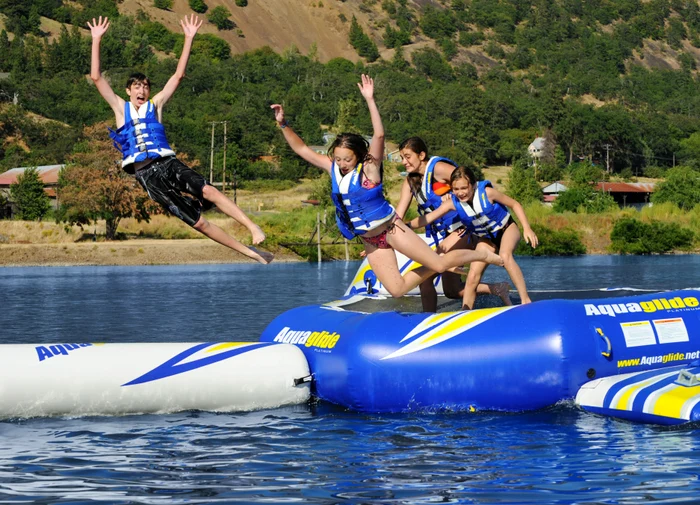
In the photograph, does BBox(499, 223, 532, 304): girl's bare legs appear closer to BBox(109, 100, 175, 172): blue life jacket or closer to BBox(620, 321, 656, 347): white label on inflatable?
BBox(620, 321, 656, 347): white label on inflatable

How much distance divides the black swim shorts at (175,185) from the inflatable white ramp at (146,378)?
3.93 ft

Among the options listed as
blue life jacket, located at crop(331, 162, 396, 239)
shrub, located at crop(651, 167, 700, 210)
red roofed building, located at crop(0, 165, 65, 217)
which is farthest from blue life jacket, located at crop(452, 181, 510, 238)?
shrub, located at crop(651, 167, 700, 210)

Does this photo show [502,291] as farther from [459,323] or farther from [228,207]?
[228,207]

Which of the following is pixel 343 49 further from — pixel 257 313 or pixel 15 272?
pixel 257 313

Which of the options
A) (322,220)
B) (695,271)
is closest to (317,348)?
(695,271)

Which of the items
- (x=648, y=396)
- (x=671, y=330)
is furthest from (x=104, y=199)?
(x=648, y=396)

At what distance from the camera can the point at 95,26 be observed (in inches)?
333

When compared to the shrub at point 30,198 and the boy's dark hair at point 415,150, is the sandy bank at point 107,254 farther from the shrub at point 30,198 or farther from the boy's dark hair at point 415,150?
the boy's dark hair at point 415,150

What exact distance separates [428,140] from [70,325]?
79.0m

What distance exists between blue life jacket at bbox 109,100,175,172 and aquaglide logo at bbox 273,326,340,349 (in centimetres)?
212

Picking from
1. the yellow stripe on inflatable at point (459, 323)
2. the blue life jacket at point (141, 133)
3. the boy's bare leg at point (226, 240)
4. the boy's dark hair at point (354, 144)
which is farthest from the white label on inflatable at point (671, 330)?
the blue life jacket at point (141, 133)

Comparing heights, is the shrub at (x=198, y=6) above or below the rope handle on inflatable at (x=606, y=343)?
above

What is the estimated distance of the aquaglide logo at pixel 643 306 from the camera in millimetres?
8977

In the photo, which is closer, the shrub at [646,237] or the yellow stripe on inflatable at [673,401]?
the yellow stripe on inflatable at [673,401]
